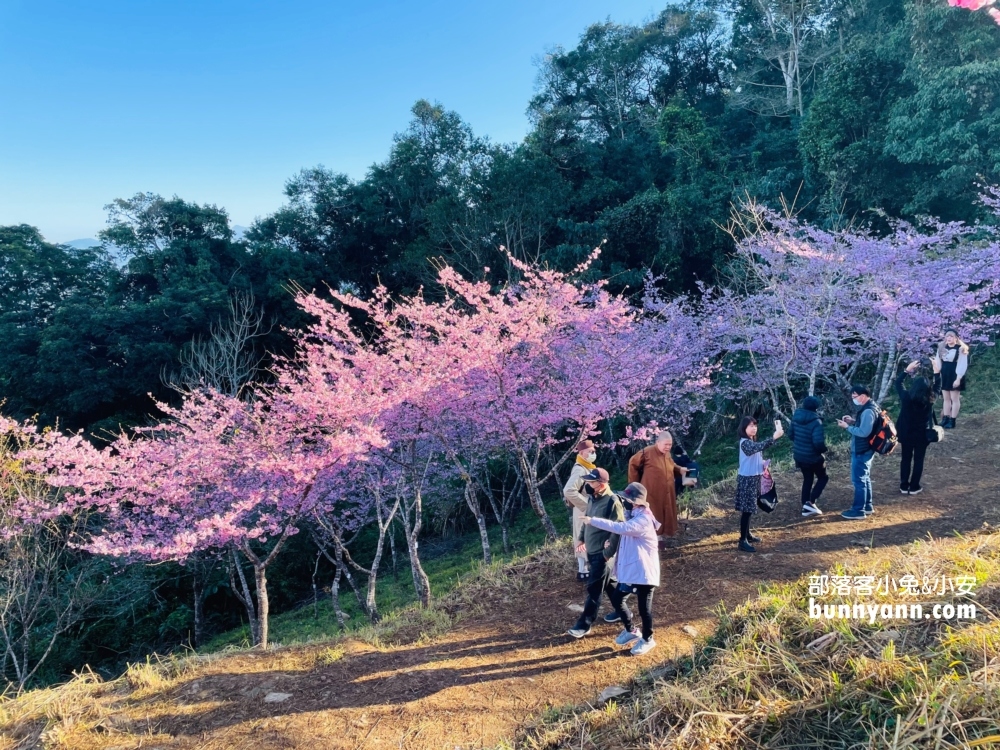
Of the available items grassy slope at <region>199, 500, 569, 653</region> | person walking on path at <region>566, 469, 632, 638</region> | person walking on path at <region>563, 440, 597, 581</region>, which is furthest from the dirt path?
grassy slope at <region>199, 500, 569, 653</region>

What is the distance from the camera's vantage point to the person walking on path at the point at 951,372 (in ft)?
29.0

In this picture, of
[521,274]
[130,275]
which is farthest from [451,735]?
[130,275]

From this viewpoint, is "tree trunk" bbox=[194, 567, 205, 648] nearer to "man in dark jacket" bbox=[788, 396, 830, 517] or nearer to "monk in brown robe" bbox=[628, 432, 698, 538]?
"monk in brown robe" bbox=[628, 432, 698, 538]

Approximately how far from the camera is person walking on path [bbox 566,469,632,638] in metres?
4.46

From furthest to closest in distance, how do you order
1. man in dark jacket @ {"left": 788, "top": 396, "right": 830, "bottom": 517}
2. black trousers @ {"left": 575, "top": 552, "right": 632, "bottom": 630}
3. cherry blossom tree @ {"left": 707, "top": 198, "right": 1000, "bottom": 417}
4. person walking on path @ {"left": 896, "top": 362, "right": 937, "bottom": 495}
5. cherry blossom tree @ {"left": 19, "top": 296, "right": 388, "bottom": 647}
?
cherry blossom tree @ {"left": 707, "top": 198, "right": 1000, "bottom": 417} → cherry blossom tree @ {"left": 19, "top": 296, "right": 388, "bottom": 647} → person walking on path @ {"left": 896, "top": 362, "right": 937, "bottom": 495} → man in dark jacket @ {"left": 788, "top": 396, "right": 830, "bottom": 517} → black trousers @ {"left": 575, "top": 552, "right": 632, "bottom": 630}

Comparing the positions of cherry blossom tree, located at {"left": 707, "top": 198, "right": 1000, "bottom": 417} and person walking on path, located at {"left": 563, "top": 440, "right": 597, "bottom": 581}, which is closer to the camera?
person walking on path, located at {"left": 563, "top": 440, "right": 597, "bottom": 581}

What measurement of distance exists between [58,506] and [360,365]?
19.1 ft

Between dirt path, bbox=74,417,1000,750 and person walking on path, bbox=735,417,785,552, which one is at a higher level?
person walking on path, bbox=735,417,785,552

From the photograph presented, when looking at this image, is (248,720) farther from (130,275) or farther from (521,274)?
(130,275)

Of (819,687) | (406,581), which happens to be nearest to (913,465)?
(819,687)

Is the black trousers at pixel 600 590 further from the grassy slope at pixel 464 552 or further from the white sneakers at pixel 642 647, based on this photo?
the grassy slope at pixel 464 552

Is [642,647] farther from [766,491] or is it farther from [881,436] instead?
[881,436]

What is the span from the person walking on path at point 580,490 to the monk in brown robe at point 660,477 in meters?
0.56

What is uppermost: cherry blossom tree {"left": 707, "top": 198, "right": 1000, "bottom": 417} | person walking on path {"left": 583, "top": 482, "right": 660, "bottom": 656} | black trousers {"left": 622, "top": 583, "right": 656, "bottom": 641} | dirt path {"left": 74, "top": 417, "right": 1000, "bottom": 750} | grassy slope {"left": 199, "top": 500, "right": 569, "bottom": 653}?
cherry blossom tree {"left": 707, "top": 198, "right": 1000, "bottom": 417}
